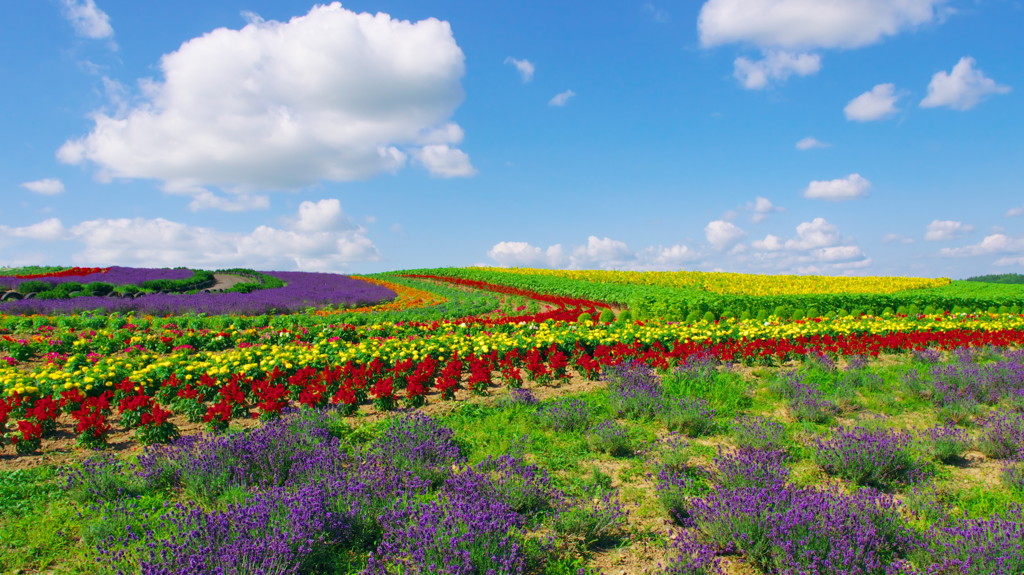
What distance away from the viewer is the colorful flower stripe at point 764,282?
29.2 m

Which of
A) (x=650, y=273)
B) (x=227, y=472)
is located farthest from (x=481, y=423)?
(x=650, y=273)

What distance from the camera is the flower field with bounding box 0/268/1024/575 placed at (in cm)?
369

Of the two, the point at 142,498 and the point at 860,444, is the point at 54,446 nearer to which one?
the point at 142,498

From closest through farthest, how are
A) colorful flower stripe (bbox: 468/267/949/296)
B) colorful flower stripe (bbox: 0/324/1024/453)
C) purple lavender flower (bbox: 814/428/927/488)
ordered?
purple lavender flower (bbox: 814/428/927/488) → colorful flower stripe (bbox: 0/324/1024/453) → colorful flower stripe (bbox: 468/267/949/296)

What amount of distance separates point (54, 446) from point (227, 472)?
3.49m

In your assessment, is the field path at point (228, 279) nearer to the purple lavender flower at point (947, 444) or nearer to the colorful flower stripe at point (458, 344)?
the colorful flower stripe at point (458, 344)

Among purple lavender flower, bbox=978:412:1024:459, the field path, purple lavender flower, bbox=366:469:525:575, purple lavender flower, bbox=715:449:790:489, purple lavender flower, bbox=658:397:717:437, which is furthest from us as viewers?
the field path

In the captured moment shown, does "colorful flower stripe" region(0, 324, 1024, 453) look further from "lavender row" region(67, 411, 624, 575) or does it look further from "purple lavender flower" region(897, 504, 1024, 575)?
"purple lavender flower" region(897, 504, 1024, 575)

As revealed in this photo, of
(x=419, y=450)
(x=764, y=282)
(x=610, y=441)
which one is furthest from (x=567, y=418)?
(x=764, y=282)

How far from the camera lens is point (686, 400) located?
6848mm

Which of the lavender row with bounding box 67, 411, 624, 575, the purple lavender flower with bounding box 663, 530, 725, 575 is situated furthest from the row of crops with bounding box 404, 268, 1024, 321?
the purple lavender flower with bounding box 663, 530, 725, 575

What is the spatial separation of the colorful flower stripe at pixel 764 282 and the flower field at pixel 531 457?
17.4 meters

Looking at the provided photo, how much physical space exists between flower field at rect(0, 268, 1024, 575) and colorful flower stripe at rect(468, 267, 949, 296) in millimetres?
17391

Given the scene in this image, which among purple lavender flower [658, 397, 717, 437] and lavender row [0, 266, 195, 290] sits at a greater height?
lavender row [0, 266, 195, 290]
